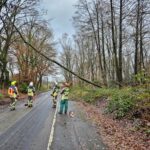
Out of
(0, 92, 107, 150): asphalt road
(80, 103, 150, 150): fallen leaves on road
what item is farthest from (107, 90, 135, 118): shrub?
(0, 92, 107, 150): asphalt road

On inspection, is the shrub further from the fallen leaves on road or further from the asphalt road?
the asphalt road

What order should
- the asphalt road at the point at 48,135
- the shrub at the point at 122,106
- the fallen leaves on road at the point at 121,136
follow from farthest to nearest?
the shrub at the point at 122,106, the fallen leaves on road at the point at 121,136, the asphalt road at the point at 48,135

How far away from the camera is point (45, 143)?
33.8 ft

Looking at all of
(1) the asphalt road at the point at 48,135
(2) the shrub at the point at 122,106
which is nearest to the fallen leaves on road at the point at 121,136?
(1) the asphalt road at the point at 48,135

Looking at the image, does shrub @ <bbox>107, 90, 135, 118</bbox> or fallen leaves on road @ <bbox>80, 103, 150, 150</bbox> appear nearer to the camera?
fallen leaves on road @ <bbox>80, 103, 150, 150</bbox>

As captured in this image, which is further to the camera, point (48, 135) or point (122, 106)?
point (122, 106)

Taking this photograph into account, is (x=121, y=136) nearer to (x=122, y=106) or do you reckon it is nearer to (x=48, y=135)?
(x=48, y=135)

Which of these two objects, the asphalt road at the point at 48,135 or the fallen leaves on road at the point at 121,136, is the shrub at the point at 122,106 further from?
the asphalt road at the point at 48,135

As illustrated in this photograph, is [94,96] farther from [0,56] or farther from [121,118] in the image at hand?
[0,56]

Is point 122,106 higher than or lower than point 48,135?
higher

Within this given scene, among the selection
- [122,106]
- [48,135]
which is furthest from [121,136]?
[122,106]

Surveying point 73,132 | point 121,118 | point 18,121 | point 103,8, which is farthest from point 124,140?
point 103,8

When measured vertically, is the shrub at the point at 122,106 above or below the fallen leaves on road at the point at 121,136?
Result: above

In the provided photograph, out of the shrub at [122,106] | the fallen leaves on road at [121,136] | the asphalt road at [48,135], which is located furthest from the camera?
the shrub at [122,106]
